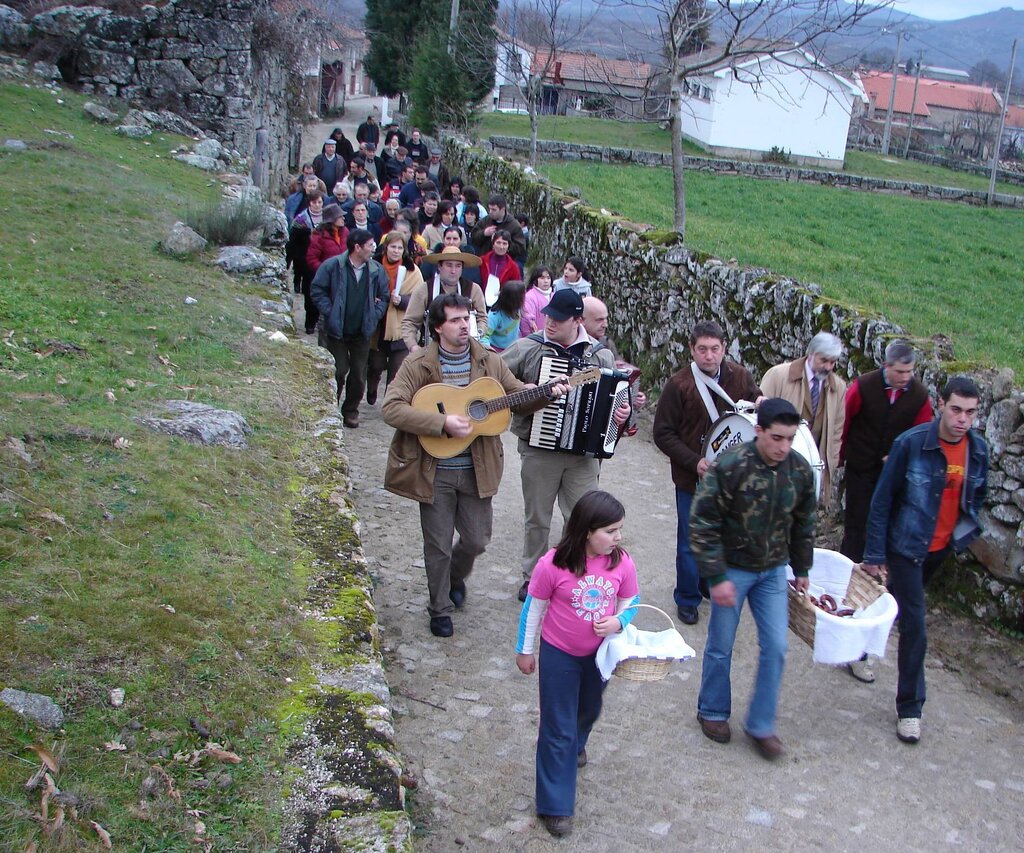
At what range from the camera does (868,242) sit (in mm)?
19188

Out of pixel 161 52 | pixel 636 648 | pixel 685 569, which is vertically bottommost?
pixel 685 569

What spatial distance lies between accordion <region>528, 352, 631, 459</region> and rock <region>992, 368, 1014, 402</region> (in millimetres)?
2416

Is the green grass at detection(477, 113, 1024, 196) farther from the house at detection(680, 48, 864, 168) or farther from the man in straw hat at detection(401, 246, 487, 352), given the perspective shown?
the man in straw hat at detection(401, 246, 487, 352)

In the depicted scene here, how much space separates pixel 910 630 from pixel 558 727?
7.05 ft

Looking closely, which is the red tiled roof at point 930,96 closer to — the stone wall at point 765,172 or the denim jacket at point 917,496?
the stone wall at point 765,172

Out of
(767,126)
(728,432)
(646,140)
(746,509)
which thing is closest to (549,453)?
(728,432)

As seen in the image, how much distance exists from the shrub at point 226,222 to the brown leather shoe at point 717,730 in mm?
8427

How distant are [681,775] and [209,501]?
2.77 metres

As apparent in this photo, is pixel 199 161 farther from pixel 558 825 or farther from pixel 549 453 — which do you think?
pixel 558 825

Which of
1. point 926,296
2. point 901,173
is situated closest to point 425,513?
point 926,296

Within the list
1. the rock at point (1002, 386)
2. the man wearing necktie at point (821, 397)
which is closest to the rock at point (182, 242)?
the man wearing necktie at point (821, 397)

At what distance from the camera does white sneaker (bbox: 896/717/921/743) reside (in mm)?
5191

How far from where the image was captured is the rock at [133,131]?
16938 mm

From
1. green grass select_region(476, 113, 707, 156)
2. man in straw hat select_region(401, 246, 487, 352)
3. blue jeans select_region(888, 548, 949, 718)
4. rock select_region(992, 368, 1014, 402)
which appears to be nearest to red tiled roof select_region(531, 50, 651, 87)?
man in straw hat select_region(401, 246, 487, 352)
